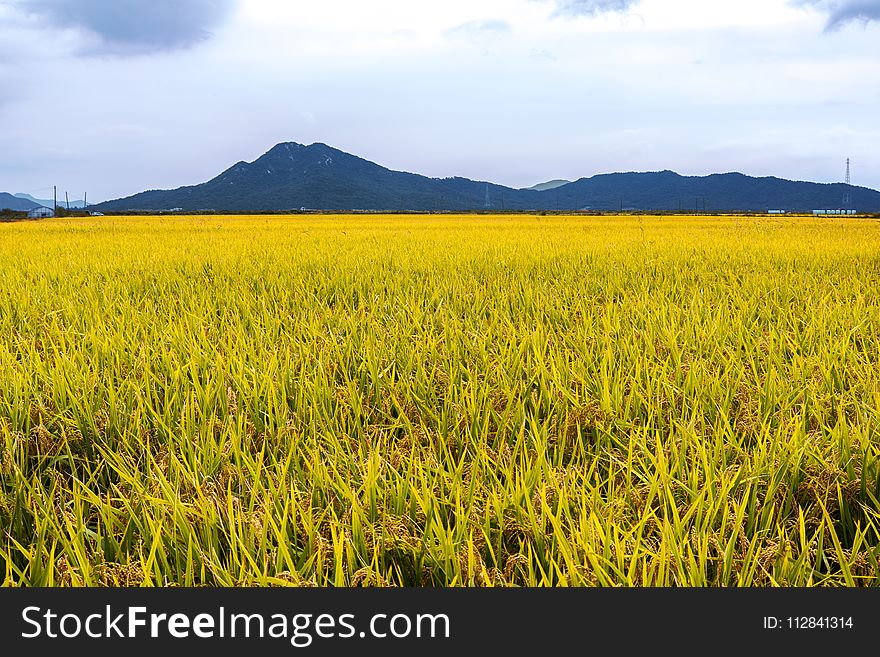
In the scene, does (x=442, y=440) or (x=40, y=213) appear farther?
(x=40, y=213)

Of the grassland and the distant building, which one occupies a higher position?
the distant building

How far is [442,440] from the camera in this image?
1.70m

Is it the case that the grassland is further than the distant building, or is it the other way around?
the distant building

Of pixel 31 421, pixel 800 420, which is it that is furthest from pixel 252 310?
pixel 800 420

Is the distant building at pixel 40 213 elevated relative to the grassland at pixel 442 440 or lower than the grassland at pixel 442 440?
elevated

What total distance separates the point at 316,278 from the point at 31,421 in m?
3.19

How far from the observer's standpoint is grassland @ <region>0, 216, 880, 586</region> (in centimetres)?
122

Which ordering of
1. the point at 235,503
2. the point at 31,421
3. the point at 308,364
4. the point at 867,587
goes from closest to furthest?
1. the point at 867,587
2. the point at 235,503
3. the point at 31,421
4. the point at 308,364

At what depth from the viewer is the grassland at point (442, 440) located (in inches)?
48.2

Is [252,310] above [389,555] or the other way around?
above

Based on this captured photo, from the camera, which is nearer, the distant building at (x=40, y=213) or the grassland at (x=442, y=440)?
the grassland at (x=442, y=440)

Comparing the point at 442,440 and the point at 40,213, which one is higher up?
the point at 40,213

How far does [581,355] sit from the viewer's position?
2.71m

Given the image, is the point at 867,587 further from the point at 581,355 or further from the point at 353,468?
the point at 581,355
